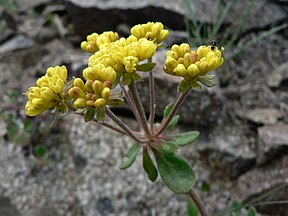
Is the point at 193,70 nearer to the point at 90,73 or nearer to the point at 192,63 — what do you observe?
the point at 192,63

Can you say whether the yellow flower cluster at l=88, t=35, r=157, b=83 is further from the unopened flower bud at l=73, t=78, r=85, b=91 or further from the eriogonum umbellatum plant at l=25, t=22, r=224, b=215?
the unopened flower bud at l=73, t=78, r=85, b=91

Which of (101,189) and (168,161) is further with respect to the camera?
(101,189)

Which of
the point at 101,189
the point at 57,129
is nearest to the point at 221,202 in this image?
the point at 101,189

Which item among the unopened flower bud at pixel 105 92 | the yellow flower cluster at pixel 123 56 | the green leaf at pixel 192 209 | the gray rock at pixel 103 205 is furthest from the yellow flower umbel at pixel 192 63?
the gray rock at pixel 103 205

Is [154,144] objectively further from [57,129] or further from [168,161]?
[57,129]

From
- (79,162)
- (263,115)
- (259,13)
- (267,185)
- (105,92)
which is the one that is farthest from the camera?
(259,13)

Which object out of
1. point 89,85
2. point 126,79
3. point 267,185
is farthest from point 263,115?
point 89,85

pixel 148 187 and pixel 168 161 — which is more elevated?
pixel 168 161
